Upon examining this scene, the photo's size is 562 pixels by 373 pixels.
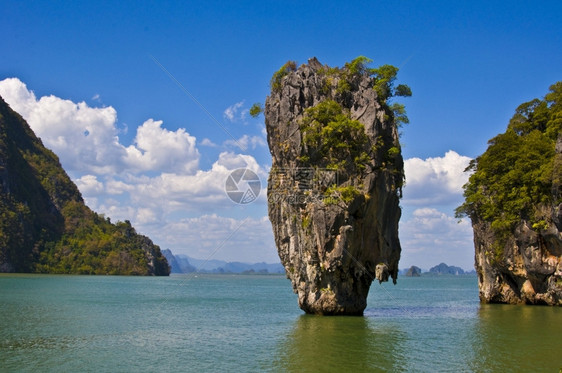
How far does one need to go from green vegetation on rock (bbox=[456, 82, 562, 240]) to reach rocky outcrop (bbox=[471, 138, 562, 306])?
0.66 m

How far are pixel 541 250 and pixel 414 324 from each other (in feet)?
50.7

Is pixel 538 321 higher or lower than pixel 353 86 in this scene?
lower

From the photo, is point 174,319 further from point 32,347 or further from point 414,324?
point 414,324

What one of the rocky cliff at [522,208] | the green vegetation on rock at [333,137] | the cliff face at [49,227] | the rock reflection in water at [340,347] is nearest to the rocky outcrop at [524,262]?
the rocky cliff at [522,208]

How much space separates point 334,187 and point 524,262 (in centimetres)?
2064

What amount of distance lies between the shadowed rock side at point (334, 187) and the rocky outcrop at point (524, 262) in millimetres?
13050

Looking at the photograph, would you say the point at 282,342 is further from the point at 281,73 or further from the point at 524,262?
the point at 524,262

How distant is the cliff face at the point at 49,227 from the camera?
155m

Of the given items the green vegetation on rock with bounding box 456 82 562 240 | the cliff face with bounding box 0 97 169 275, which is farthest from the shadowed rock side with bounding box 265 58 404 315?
the cliff face with bounding box 0 97 169 275

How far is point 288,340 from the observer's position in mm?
27047

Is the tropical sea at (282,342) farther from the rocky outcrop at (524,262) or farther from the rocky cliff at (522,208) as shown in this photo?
the rocky cliff at (522,208)

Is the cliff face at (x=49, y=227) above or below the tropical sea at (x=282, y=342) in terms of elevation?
above

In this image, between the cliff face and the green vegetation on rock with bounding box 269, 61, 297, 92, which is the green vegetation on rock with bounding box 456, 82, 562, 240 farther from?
the cliff face

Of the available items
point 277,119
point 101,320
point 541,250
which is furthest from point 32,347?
point 541,250
